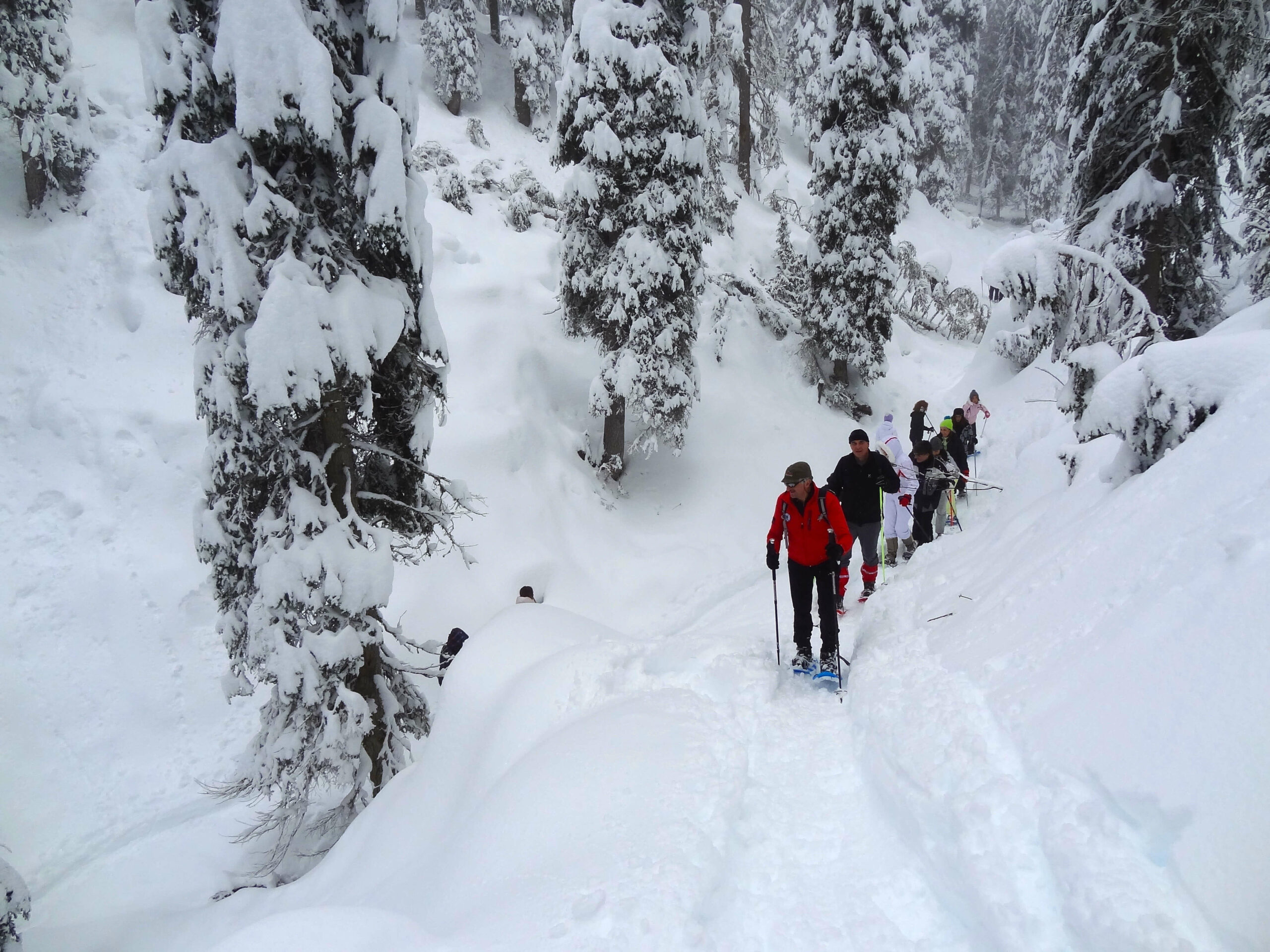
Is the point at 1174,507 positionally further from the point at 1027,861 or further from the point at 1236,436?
the point at 1027,861

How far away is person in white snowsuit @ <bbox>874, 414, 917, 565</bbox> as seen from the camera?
8281 mm

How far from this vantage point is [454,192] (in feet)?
57.0

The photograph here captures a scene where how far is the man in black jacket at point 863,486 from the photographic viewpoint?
658cm

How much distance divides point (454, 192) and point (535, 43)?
8.96m

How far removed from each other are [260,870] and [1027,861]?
287 inches

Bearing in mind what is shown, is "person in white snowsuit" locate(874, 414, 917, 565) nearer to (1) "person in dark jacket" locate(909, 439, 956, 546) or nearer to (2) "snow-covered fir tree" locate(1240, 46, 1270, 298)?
(1) "person in dark jacket" locate(909, 439, 956, 546)

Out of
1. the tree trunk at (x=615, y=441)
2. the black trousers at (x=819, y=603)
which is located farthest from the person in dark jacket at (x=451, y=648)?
the tree trunk at (x=615, y=441)

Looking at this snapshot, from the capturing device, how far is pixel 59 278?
40.1 feet

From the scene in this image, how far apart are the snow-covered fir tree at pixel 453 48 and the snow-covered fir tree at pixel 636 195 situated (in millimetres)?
13074

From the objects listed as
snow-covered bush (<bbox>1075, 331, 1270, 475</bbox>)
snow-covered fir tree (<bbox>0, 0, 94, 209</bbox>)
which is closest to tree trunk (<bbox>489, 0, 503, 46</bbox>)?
snow-covered fir tree (<bbox>0, 0, 94, 209</bbox>)

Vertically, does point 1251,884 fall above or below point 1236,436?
below

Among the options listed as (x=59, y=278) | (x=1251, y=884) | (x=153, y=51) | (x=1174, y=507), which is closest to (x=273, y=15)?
(x=153, y=51)

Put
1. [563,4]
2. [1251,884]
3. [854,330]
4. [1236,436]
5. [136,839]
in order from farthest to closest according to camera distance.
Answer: [563,4] → [854,330] → [136,839] → [1236,436] → [1251,884]

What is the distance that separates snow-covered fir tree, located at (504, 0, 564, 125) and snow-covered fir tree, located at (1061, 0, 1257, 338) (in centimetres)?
1691
